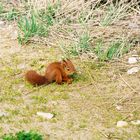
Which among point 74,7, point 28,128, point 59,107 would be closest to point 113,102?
point 59,107

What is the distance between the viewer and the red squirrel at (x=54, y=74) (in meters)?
5.38

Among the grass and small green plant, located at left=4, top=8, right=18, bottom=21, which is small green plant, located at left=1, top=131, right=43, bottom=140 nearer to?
the grass

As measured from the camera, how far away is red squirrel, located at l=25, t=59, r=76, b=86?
5375 millimetres

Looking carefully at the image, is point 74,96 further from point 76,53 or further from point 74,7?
point 74,7

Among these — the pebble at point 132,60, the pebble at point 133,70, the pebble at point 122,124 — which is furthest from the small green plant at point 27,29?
the pebble at point 122,124

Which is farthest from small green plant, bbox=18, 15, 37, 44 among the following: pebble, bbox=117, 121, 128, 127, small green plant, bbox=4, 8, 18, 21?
pebble, bbox=117, 121, 128, 127

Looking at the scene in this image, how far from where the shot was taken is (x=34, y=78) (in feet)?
17.6

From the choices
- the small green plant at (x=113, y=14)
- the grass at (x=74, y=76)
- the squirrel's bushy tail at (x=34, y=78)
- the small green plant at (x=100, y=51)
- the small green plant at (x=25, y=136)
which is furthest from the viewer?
the small green plant at (x=113, y=14)

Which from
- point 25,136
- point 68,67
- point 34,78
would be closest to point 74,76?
point 68,67

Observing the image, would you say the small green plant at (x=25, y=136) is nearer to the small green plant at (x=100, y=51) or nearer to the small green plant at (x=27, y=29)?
the small green plant at (x=100, y=51)

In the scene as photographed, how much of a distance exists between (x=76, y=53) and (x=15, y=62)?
28.3 inches

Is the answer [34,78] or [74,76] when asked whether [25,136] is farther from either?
[74,76]

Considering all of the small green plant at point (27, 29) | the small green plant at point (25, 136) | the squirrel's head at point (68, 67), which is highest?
the small green plant at point (27, 29)

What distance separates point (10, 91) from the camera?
17.5ft
